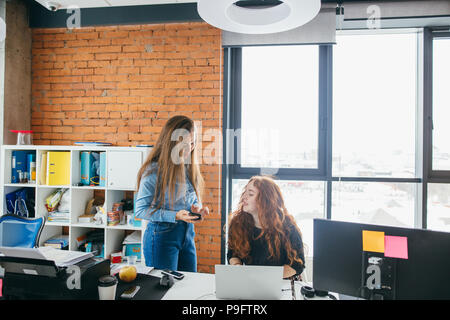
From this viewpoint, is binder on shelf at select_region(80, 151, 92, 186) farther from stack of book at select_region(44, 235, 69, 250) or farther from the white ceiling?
the white ceiling

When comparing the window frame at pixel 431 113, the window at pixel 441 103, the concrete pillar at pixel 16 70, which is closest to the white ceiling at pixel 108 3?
the concrete pillar at pixel 16 70

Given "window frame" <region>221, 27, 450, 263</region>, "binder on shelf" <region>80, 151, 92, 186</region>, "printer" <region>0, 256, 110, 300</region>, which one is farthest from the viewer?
"window frame" <region>221, 27, 450, 263</region>

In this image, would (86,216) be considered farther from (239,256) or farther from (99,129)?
(239,256)

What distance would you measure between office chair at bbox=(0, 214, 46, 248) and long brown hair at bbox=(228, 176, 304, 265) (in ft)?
4.90

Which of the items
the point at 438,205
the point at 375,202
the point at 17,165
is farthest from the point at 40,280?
the point at 438,205

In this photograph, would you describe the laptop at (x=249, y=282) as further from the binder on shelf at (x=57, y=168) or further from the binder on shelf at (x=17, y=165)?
the binder on shelf at (x=17, y=165)

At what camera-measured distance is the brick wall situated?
2846 mm

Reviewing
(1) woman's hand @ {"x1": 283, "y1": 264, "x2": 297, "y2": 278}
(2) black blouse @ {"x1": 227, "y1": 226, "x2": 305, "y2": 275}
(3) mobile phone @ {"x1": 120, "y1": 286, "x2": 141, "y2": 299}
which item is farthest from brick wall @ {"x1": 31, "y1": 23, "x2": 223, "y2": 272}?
(3) mobile phone @ {"x1": 120, "y1": 286, "x2": 141, "y2": 299}

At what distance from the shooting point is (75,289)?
1125mm

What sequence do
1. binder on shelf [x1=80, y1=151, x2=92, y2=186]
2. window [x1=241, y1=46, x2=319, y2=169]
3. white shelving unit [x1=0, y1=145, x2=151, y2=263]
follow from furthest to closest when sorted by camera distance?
window [x1=241, y1=46, x2=319, y2=169] < binder on shelf [x1=80, y1=151, x2=92, y2=186] < white shelving unit [x1=0, y1=145, x2=151, y2=263]

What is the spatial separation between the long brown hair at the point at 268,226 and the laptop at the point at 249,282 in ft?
1.65

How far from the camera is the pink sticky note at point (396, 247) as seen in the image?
3.22 feet

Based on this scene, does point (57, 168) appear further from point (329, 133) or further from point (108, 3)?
point (329, 133)

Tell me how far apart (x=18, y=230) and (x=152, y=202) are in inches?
42.6
